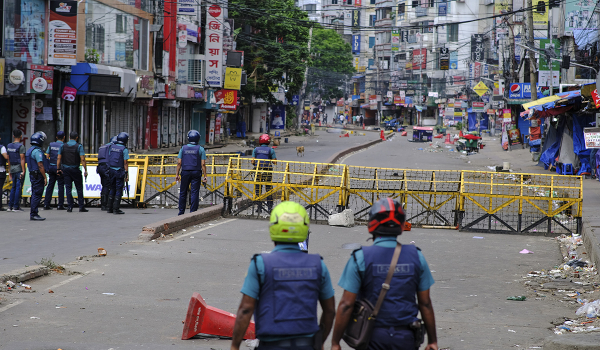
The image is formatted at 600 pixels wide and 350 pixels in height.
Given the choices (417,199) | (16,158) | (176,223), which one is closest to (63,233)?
A: (176,223)

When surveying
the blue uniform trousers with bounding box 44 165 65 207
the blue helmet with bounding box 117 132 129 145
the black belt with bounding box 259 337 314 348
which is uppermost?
the blue helmet with bounding box 117 132 129 145

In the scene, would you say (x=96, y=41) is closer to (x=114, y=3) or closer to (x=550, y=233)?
(x=114, y=3)

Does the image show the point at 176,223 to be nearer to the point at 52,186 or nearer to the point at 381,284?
the point at 52,186

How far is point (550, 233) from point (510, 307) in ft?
23.4

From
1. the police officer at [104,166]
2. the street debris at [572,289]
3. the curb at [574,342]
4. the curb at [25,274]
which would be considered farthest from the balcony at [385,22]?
the curb at [574,342]

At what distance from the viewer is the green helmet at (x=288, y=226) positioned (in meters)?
3.95

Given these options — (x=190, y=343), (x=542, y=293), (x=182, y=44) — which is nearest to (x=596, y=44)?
(x=182, y=44)

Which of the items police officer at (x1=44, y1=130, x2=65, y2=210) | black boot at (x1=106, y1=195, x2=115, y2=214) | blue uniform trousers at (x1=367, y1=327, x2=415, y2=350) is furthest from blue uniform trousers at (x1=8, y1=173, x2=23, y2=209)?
blue uniform trousers at (x1=367, y1=327, x2=415, y2=350)

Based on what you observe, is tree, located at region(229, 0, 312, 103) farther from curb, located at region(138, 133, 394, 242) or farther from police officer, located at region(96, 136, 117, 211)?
curb, located at region(138, 133, 394, 242)

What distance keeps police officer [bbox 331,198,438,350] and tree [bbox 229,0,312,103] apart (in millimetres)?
52637

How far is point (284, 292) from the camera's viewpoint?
391cm

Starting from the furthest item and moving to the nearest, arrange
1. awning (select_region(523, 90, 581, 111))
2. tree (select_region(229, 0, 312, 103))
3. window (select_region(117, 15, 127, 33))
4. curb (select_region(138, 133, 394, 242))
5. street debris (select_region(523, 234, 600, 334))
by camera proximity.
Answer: tree (select_region(229, 0, 312, 103)), window (select_region(117, 15, 127, 33)), awning (select_region(523, 90, 581, 111)), curb (select_region(138, 133, 394, 242)), street debris (select_region(523, 234, 600, 334))

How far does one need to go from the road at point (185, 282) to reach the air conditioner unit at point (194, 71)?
3328 centimetres

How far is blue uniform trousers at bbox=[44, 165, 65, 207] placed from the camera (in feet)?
52.7
